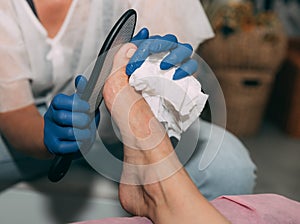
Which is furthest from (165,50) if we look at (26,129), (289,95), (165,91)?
(289,95)

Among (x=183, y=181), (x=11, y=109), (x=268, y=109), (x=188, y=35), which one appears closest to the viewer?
(x=183, y=181)

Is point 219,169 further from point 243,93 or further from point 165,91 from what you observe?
point 243,93

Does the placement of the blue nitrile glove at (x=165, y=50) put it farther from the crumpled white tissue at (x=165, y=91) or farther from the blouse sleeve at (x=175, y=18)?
the blouse sleeve at (x=175, y=18)

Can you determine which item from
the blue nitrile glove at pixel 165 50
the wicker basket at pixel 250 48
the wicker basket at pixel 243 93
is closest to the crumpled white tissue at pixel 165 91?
the blue nitrile glove at pixel 165 50

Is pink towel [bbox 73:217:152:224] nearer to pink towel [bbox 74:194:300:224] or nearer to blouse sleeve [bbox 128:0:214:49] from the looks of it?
pink towel [bbox 74:194:300:224]

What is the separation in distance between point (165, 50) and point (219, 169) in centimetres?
28

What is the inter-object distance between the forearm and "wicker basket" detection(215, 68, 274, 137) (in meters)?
1.23

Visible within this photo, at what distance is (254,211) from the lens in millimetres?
630

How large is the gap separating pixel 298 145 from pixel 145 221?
1413 millimetres

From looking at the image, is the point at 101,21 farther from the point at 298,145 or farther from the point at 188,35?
the point at 298,145

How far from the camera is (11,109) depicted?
82cm

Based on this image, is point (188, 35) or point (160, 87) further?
point (188, 35)

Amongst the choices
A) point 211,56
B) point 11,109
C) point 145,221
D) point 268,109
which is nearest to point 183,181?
point 145,221

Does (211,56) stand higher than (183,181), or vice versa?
(183,181)
